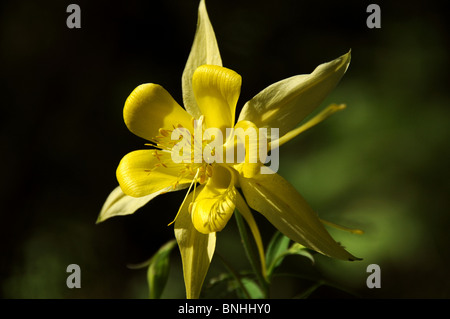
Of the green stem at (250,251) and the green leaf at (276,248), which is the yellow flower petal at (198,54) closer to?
the green stem at (250,251)

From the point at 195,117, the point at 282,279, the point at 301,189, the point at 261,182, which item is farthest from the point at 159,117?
the point at 282,279

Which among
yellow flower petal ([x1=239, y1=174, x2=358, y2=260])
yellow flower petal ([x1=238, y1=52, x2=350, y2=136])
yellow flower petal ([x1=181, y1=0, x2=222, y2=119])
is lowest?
yellow flower petal ([x1=239, y1=174, x2=358, y2=260])

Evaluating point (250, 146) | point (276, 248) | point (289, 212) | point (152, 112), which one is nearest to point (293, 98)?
point (250, 146)

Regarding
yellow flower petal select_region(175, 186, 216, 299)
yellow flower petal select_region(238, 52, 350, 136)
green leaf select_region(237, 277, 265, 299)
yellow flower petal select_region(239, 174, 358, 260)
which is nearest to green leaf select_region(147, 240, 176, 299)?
yellow flower petal select_region(175, 186, 216, 299)

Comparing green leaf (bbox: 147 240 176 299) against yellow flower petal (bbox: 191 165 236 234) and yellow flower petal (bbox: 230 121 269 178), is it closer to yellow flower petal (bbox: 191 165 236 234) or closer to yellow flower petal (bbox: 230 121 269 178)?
yellow flower petal (bbox: 191 165 236 234)

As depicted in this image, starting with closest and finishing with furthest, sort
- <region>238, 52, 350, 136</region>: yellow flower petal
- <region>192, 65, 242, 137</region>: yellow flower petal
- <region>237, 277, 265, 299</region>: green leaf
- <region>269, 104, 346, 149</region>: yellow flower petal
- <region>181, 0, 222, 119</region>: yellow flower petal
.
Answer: <region>269, 104, 346, 149</region>: yellow flower petal < <region>238, 52, 350, 136</region>: yellow flower petal < <region>192, 65, 242, 137</region>: yellow flower petal < <region>181, 0, 222, 119</region>: yellow flower petal < <region>237, 277, 265, 299</region>: green leaf

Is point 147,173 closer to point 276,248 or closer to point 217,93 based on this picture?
point 217,93

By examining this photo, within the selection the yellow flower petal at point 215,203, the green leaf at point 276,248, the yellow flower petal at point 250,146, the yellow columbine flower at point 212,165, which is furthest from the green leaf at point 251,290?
the yellow flower petal at point 250,146
